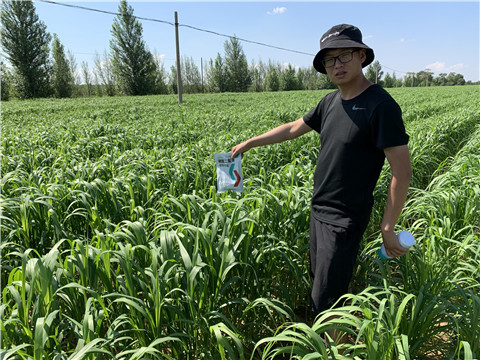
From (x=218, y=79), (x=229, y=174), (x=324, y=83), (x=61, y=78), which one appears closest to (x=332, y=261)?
(x=229, y=174)

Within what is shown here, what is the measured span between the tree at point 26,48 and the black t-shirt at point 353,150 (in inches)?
1855

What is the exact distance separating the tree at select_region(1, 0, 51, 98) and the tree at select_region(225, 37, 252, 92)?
96.1 ft

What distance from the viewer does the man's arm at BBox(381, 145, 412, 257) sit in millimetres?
1419

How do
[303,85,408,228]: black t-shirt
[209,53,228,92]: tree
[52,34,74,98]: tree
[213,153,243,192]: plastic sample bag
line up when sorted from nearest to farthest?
[303,85,408,228]: black t-shirt
[213,153,243,192]: plastic sample bag
[52,34,74,98]: tree
[209,53,228,92]: tree

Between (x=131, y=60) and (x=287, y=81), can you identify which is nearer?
(x=131, y=60)

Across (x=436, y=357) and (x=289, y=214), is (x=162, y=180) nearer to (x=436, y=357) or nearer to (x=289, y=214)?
(x=289, y=214)

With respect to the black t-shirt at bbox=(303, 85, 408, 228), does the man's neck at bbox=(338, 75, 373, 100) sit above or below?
above

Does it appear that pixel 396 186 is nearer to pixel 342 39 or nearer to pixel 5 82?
pixel 342 39

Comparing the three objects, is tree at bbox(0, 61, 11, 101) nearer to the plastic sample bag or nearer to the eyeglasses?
the plastic sample bag

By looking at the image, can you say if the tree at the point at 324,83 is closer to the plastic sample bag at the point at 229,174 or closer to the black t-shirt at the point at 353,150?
the plastic sample bag at the point at 229,174

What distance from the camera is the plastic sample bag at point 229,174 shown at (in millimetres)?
2117

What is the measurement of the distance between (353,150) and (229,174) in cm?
87

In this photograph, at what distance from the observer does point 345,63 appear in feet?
5.10

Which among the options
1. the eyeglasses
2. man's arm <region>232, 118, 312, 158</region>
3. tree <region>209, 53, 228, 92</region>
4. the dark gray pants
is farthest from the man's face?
tree <region>209, 53, 228, 92</region>
